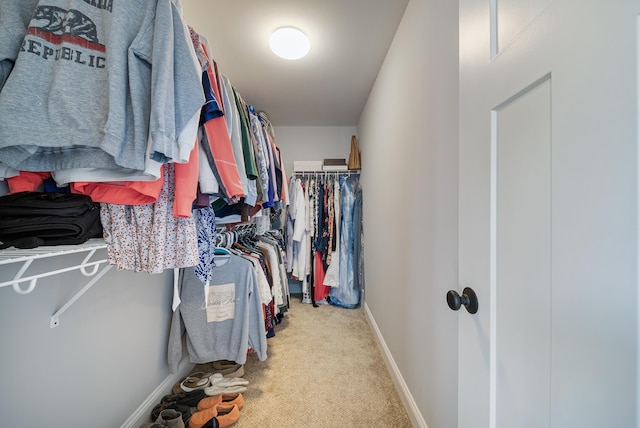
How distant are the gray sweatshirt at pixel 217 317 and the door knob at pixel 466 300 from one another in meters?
1.20

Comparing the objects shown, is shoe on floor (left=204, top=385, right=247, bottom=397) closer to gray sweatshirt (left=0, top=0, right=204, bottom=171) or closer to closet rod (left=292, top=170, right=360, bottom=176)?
gray sweatshirt (left=0, top=0, right=204, bottom=171)

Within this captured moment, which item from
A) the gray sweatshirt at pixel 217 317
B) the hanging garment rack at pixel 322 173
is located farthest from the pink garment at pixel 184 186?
the hanging garment rack at pixel 322 173

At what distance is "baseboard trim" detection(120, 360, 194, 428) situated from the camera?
1.21 meters

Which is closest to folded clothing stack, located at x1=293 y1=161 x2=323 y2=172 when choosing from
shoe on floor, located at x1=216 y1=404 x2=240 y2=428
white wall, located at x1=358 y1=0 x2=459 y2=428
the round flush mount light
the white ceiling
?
the white ceiling

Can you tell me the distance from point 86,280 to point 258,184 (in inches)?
33.1

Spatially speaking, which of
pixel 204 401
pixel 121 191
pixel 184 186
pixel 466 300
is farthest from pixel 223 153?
pixel 204 401

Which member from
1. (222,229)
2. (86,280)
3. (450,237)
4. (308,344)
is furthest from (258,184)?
(308,344)

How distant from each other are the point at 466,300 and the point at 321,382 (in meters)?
1.36

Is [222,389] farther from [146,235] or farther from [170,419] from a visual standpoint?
[146,235]

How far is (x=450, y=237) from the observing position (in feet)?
3.13

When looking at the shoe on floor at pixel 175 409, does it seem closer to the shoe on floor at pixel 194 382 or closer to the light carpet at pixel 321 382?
the shoe on floor at pixel 194 382

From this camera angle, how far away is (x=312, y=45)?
1.70 m

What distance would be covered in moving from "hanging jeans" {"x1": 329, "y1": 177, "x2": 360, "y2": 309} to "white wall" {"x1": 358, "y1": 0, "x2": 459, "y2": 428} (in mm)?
877

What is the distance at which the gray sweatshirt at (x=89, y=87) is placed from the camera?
0.58 metres
